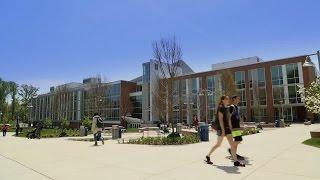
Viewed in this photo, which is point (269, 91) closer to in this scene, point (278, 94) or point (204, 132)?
point (278, 94)

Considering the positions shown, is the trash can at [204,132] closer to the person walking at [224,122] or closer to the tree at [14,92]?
the person walking at [224,122]

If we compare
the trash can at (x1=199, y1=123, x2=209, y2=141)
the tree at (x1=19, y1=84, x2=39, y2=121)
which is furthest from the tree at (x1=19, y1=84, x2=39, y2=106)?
the trash can at (x1=199, y1=123, x2=209, y2=141)

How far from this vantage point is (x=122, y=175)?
6527mm

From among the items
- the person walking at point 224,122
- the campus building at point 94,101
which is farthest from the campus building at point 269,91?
the person walking at point 224,122

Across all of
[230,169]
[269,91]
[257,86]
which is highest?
[257,86]

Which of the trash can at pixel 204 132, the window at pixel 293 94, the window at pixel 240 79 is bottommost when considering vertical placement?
the trash can at pixel 204 132

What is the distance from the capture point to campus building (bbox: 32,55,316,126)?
47438mm

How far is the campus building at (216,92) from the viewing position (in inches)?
1868

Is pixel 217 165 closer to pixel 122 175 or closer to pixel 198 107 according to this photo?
pixel 122 175

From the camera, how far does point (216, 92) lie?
130 ft

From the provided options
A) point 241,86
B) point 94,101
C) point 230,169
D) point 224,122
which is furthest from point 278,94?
point 230,169

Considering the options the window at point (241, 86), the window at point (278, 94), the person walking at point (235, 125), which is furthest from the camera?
the window at point (241, 86)

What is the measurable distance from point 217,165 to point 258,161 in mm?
1310

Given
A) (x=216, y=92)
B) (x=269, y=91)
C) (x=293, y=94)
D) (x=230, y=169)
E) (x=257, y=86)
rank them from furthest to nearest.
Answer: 1. (x=257, y=86)
2. (x=269, y=91)
3. (x=293, y=94)
4. (x=216, y=92)
5. (x=230, y=169)
